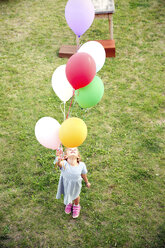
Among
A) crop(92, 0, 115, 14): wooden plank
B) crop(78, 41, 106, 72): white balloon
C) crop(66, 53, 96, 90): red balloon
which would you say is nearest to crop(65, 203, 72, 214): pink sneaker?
crop(66, 53, 96, 90): red balloon

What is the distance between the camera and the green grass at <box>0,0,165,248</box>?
3041 mm

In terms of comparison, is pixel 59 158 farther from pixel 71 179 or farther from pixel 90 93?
pixel 90 93

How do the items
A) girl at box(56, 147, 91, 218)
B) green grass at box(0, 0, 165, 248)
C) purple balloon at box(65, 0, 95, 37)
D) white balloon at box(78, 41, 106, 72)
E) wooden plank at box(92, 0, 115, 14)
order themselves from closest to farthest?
white balloon at box(78, 41, 106, 72), girl at box(56, 147, 91, 218), purple balloon at box(65, 0, 95, 37), green grass at box(0, 0, 165, 248), wooden plank at box(92, 0, 115, 14)

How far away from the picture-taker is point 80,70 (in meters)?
2.18

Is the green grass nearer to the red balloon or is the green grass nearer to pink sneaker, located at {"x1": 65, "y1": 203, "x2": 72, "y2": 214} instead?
pink sneaker, located at {"x1": 65, "y1": 203, "x2": 72, "y2": 214}

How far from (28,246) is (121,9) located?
6251 millimetres

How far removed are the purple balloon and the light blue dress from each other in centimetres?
164

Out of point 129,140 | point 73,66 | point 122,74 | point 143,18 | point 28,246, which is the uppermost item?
point 73,66

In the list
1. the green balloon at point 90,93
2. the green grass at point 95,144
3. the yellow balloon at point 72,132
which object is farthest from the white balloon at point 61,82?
the green grass at point 95,144

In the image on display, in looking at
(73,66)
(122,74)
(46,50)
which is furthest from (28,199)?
(46,50)

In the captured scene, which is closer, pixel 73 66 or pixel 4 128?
pixel 73 66

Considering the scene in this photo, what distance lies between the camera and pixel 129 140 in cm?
399

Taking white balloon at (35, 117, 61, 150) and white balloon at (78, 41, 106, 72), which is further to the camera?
white balloon at (78, 41, 106, 72)

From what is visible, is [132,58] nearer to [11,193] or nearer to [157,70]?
[157,70]
